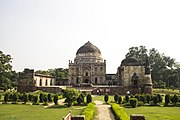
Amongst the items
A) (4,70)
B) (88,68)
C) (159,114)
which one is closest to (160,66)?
(88,68)

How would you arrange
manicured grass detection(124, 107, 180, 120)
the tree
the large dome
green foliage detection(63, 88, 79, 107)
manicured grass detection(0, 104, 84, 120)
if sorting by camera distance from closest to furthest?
manicured grass detection(124, 107, 180, 120), manicured grass detection(0, 104, 84, 120), green foliage detection(63, 88, 79, 107), the tree, the large dome

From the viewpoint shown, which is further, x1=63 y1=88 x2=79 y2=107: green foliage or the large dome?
the large dome

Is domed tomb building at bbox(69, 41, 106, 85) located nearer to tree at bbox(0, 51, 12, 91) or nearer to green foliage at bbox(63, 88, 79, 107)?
tree at bbox(0, 51, 12, 91)

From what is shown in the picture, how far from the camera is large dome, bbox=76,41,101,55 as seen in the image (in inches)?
2026

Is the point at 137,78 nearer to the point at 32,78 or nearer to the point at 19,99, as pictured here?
the point at 32,78

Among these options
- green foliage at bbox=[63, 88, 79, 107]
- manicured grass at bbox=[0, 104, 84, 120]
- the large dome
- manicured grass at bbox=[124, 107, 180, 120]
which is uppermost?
the large dome

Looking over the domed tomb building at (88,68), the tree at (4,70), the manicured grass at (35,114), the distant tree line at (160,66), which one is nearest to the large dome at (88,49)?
the domed tomb building at (88,68)

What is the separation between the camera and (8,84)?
131 ft

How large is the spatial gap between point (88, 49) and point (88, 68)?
4.37 metres

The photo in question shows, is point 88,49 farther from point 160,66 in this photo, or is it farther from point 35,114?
point 35,114

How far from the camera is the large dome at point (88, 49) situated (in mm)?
51469

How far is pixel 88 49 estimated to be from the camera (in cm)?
5172

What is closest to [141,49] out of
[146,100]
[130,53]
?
[130,53]

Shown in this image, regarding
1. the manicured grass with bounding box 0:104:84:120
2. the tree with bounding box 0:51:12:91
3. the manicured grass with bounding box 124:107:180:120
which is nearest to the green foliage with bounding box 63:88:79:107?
the manicured grass with bounding box 0:104:84:120
